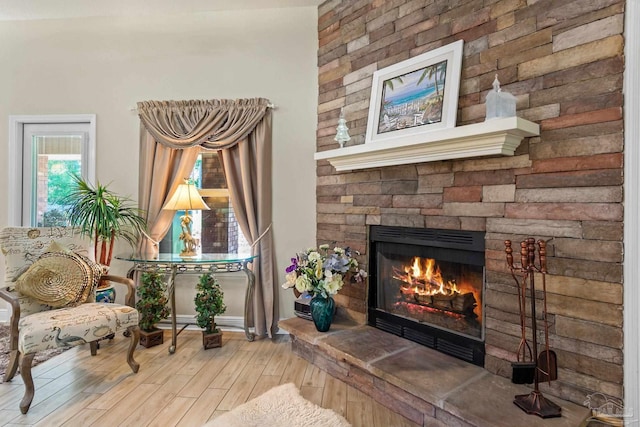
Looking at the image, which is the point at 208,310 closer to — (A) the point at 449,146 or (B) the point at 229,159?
(B) the point at 229,159

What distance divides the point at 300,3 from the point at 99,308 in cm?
294

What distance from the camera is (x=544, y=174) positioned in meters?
1.79

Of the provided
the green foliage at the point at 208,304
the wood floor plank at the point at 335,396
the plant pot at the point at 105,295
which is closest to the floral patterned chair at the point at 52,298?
the plant pot at the point at 105,295

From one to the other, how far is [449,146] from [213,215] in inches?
91.0

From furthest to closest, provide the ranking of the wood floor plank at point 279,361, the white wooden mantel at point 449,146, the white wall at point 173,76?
the white wall at point 173,76, the wood floor plank at point 279,361, the white wooden mantel at point 449,146

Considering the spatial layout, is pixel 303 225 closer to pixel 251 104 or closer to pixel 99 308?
pixel 251 104

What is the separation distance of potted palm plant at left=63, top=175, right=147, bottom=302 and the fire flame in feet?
7.78

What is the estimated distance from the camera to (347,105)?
2887 millimetres

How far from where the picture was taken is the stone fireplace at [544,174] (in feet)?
5.22

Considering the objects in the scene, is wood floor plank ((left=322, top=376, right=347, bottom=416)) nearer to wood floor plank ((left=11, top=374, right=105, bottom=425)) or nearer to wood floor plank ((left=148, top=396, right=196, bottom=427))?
wood floor plank ((left=148, top=396, right=196, bottom=427))

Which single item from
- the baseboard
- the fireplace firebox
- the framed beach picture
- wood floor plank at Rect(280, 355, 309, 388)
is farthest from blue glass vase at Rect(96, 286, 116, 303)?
the framed beach picture

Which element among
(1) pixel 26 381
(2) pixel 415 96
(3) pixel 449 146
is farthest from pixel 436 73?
(1) pixel 26 381

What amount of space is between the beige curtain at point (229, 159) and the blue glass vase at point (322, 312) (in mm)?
710

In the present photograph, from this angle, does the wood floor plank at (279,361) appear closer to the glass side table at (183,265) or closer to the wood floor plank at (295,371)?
the wood floor plank at (295,371)
